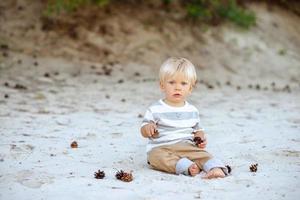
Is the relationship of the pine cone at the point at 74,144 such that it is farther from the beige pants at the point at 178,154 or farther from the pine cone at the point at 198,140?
the pine cone at the point at 198,140

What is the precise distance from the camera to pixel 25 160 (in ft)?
15.9

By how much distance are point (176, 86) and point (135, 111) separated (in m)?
2.92

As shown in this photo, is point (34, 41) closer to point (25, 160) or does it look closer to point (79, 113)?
point (79, 113)

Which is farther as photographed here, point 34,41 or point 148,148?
point 34,41

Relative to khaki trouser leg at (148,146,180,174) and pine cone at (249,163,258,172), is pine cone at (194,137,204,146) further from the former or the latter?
pine cone at (249,163,258,172)

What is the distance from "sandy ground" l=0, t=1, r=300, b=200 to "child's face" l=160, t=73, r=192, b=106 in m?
0.67

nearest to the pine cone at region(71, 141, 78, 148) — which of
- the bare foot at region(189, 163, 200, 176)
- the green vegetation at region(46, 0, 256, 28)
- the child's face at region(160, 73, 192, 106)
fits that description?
the child's face at region(160, 73, 192, 106)

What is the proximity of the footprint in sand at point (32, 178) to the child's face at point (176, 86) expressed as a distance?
47.9 inches

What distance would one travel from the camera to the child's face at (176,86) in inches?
181

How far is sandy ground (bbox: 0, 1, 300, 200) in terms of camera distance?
13.8 ft

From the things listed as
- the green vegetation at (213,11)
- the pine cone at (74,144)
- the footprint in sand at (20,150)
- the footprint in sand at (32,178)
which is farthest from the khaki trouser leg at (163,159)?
the green vegetation at (213,11)

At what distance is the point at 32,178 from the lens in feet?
14.1

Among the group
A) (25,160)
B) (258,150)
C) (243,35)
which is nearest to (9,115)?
(25,160)

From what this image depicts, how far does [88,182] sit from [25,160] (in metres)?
0.89
